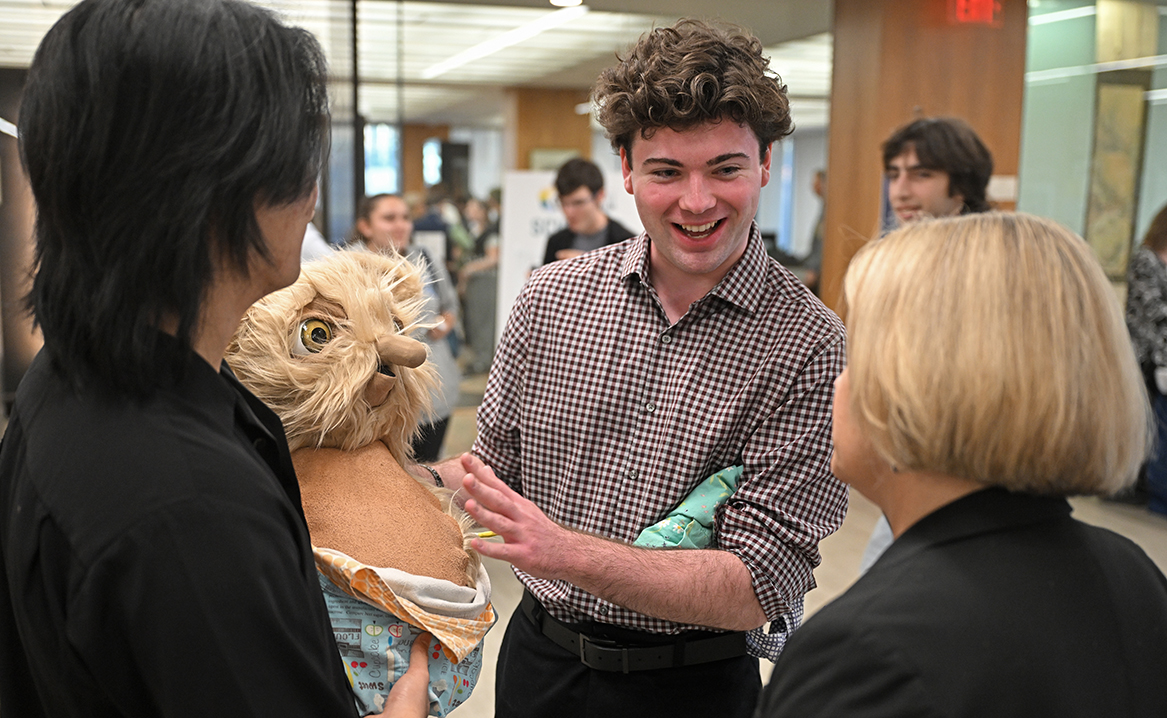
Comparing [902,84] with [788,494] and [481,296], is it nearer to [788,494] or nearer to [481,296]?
[481,296]

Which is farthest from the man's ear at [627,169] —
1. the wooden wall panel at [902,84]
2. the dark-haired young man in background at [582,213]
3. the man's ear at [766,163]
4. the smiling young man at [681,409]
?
the wooden wall panel at [902,84]

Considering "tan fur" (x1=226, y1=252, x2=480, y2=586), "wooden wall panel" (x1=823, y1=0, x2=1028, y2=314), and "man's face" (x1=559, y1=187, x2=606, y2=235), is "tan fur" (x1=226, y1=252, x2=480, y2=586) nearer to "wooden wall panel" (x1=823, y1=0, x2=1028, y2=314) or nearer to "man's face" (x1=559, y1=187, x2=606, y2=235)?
"man's face" (x1=559, y1=187, x2=606, y2=235)

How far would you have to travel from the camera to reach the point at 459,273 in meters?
8.54

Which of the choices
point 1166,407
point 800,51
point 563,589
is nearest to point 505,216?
point 800,51

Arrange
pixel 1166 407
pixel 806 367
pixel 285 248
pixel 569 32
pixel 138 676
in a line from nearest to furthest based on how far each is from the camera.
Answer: pixel 138 676 → pixel 285 248 → pixel 806 367 → pixel 1166 407 → pixel 569 32

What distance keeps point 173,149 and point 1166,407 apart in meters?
5.53

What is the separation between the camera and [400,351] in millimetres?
1259

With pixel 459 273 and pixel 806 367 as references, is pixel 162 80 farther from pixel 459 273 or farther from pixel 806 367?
pixel 459 273

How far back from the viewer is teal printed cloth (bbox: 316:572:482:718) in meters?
1.10

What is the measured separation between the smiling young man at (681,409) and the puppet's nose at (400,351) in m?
0.30

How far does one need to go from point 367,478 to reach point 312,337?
0.21 meters

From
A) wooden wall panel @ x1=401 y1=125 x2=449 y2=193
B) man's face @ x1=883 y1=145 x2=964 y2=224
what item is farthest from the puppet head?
wooden wall panel @ x1=401 y1=125 x2=449 y2=193

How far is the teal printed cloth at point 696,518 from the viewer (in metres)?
1.40

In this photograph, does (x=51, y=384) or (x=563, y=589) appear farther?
(x=563, y=589)
